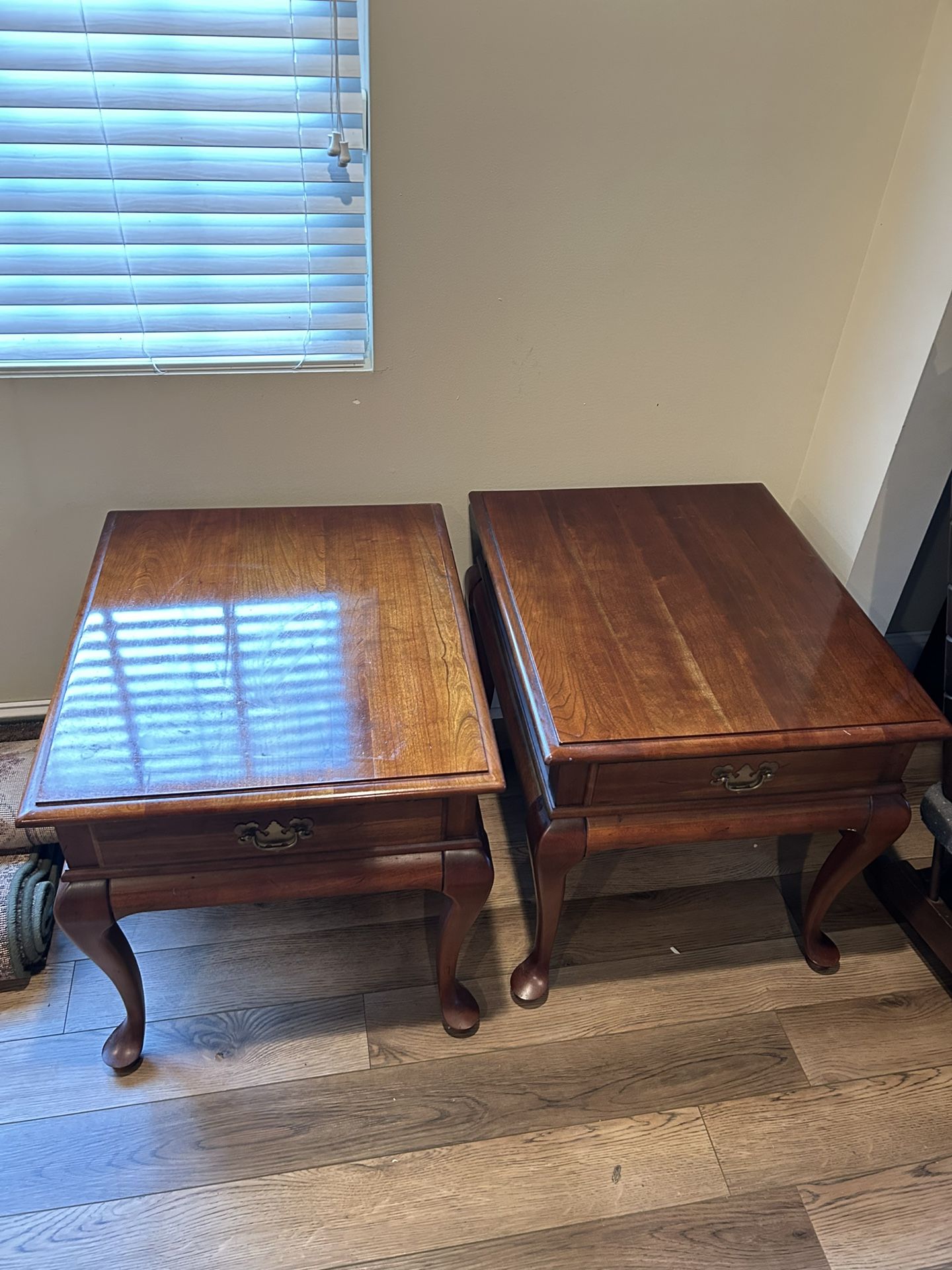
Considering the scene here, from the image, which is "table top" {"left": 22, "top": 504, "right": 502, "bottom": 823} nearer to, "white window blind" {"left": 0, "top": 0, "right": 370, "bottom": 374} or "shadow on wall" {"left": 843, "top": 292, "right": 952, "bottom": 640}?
"white window blind" {"left": 0, "top": 0, "right": 370, "bottom": 374}

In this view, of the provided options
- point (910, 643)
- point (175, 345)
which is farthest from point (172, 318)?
point (910, 643)

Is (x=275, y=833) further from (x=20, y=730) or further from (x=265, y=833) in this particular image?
(x=20, y=730)

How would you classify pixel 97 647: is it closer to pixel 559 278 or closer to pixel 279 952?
pixel 279 952

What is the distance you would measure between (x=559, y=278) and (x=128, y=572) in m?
0.76

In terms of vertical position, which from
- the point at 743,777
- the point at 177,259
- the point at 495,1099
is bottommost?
the point at 495,1099

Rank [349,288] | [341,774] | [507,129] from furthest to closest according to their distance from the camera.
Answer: [349,288] → [507,129] → [341,774]

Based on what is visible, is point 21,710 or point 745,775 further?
point 21,710

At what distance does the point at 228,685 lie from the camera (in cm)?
117

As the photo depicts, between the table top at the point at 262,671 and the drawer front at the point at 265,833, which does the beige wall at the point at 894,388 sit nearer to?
the table top at the point at 262,671

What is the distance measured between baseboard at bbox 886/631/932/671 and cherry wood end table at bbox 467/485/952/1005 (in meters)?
0.48

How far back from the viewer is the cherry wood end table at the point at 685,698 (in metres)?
1.18

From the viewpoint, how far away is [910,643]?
1880mm

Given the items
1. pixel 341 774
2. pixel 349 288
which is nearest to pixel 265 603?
pixel 341 774

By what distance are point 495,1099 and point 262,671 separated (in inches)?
26.6
